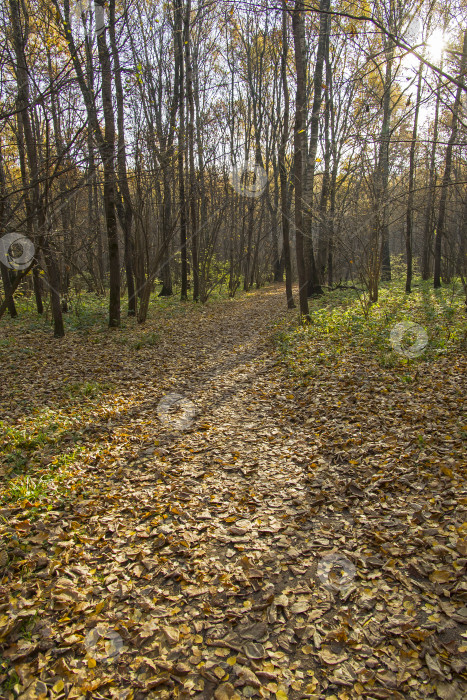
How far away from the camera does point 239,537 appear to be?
338cm

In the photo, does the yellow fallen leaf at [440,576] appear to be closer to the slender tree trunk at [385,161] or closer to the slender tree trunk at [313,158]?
the slender tree trunk at [385,161]

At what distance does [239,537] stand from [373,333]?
20.7 ft

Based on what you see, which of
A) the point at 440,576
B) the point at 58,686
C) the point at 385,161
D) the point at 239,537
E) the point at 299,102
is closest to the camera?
the point at 58,686

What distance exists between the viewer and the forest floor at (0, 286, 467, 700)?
230cm

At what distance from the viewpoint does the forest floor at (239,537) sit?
2.30m

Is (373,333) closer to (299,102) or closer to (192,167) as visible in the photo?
(299,102)

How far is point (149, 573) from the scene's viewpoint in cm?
305

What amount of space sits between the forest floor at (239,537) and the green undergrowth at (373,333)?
0.34 m

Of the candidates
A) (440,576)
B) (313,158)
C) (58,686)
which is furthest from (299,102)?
(58,686)

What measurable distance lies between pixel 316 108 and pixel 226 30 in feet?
36.2

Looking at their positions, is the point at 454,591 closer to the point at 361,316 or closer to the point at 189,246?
the point at 361,316

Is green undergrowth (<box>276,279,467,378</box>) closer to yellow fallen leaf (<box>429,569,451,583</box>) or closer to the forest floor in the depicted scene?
the forest floor

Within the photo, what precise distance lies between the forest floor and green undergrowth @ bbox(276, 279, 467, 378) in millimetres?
341

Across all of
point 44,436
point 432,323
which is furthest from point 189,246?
point 44,436
